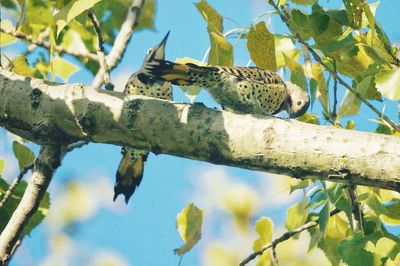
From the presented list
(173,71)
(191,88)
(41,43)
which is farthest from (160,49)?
(173,71)

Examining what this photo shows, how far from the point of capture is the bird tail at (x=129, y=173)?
4.23 metres

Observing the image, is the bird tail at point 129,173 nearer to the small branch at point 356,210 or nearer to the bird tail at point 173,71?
the bird tail at point 173,71

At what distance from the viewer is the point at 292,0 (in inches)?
113

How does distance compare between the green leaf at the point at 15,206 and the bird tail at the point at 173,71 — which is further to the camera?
the green leaf at the point at 15,206

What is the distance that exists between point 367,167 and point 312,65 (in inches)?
33.9

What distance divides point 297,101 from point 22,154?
1.29m

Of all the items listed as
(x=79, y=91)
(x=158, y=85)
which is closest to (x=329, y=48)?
(x=79, y=91)

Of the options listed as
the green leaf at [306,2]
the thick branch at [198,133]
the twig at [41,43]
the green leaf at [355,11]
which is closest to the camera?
the thick branch at [198,133]

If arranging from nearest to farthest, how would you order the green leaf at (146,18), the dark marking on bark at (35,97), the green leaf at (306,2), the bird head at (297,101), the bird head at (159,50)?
the dark marking on bark at (35,97), the green leaf at (306,2), the bird head at (297,101), the bird head at (159,50), the green leaf at (146,18)

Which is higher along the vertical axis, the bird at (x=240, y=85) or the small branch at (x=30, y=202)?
the bird at (x=240, y=85)

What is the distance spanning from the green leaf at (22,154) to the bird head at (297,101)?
1.16 m

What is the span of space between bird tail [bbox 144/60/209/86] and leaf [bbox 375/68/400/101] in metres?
0.88

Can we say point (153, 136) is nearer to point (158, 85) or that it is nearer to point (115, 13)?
point (158, 85)

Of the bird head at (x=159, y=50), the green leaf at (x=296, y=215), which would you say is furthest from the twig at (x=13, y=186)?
the bird head at (x=159, y=50)
